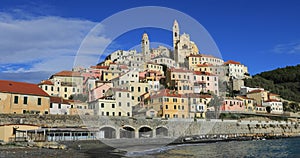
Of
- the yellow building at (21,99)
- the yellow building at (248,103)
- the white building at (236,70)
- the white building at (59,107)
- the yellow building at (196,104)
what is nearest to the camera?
the yellow building at (196,104)

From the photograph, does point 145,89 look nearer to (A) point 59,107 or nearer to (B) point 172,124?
(B) point 172,124

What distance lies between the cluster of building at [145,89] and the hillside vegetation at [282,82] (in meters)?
11.0

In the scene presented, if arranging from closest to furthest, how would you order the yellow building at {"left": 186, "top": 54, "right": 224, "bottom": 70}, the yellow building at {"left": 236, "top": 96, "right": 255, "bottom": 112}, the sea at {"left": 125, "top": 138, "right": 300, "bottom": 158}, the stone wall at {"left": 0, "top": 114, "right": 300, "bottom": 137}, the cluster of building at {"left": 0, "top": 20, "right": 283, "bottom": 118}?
Answer: 1. the yellow building at {"left": 186, "top": 54, "right": 224, "bottom": 70}
2. the cluster of building at {"left": 0, "top": 20, "right": 283, "bottom": 118}
3. the sea at {"left": 125, "top": 138, "right": 300, "bottom": 158}
4. the stone wall at {"left": 0, "top": 114, "right": 300, "bottom": 137}
5. the yellow building at {"left": 236, "top": 96, "right": 255, "bottom": 112}

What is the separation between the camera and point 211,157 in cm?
2408

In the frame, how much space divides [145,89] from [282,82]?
91.6 metres

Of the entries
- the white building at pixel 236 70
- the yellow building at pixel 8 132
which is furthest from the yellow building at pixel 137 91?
the white building at pixel 236 70

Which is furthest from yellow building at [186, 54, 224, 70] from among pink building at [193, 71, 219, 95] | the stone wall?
the stone wall

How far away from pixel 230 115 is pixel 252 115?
6.98 meters

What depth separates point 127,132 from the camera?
43.2 m

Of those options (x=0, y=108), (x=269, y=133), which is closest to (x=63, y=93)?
(x=0, y=108)

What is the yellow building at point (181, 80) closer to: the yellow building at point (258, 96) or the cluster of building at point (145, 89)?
the cluster of building at point (145, 89)

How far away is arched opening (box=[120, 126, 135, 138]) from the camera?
39228 mm

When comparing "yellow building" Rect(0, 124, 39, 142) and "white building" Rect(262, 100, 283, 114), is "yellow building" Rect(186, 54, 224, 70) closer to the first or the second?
"yellow building" Rect(0, 124, 39, 142)

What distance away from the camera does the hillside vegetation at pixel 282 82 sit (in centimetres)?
8900
